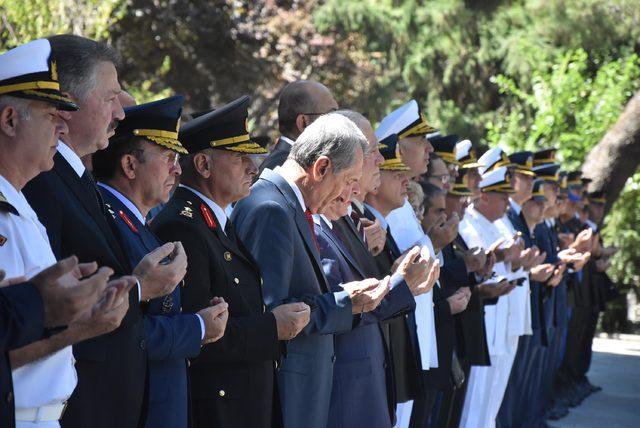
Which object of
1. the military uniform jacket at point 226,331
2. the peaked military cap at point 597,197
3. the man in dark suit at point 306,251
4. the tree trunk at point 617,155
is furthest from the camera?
the tree trunk at point 617,155

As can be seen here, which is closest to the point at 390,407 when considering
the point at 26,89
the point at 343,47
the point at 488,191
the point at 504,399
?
the point at 26,89

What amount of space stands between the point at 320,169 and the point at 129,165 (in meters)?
1.16

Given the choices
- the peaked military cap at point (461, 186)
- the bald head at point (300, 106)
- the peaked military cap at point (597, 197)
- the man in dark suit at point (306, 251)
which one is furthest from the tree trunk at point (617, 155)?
the man in dark suit at point (306, 251)

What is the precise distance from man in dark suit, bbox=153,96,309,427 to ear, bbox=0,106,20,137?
1.06 metres

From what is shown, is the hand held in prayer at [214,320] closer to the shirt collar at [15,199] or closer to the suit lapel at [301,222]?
the shirt collar at [15,199]

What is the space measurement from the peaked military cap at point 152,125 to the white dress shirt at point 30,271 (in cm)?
92

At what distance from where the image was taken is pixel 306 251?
4.72 m

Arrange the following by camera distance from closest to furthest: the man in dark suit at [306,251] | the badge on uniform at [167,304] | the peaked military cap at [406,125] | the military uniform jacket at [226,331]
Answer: the badge on uniform at [167,304], the military uniform jacket at [226,331], the man in dark suit at [306,251], the peaked military cap at [406,125]

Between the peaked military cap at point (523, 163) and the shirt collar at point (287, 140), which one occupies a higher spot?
the shirt collar at point (287, 140)

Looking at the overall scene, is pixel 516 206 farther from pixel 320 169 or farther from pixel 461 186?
pixel 320 169

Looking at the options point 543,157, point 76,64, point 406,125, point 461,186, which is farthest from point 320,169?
point 543,157

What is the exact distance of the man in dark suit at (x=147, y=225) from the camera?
11.9ft

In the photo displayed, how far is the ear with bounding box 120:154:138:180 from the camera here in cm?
390

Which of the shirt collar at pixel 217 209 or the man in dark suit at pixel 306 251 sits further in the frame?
the man in dark suit at pixel 306 251
